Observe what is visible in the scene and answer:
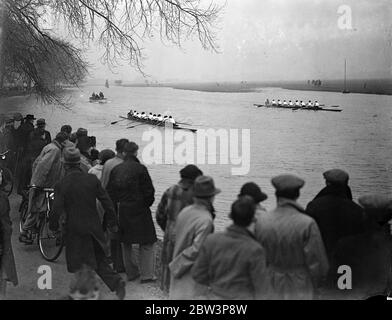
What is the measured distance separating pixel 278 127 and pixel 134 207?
71.4 inches

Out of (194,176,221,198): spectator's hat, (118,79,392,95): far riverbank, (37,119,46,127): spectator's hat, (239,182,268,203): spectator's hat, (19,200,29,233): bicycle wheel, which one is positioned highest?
(118,79,392,95): far riverbank

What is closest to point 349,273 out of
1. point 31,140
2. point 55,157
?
point 55,157

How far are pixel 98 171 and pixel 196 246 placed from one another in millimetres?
1915

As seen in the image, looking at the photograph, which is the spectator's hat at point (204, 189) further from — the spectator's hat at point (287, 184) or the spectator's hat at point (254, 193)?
the spectator's hat at point (287, 184)

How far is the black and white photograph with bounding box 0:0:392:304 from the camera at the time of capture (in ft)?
18.2

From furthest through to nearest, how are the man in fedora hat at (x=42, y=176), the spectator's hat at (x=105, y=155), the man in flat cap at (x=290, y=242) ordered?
1. the man in fedora hat at (x=42, y=176)
2. the spectator's hat at (x=105, y=155)
3. the man in flat cap at (x=290, y=242)

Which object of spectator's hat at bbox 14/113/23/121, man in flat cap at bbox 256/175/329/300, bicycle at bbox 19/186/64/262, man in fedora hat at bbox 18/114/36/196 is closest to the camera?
man in flat cap at bbox 256/175/329/300

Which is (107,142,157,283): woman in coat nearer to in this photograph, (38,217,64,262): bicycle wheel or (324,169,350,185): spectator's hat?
(38,217,64,262): bicycle wheel

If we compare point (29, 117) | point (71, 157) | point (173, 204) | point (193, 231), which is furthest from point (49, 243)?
point (193, 231)

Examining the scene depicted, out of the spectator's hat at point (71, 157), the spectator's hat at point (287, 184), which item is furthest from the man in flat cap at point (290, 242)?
the spectator's hat at point (71, 157)

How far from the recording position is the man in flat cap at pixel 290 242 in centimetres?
446

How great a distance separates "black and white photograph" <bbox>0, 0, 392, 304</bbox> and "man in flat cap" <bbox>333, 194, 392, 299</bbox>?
0.02 metres

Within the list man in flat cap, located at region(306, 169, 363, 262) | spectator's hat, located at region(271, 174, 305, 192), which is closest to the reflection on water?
man in flat cap, located at region(306, 169, 363, 262)

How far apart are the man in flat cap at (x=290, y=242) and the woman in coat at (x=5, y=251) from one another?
8.26 feet
